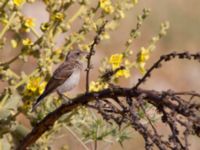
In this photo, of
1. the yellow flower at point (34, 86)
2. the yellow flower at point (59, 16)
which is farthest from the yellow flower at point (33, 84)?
the yellow flower at point (59, 16)

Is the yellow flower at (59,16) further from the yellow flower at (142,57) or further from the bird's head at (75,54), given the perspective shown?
the yellow flower at (142,57)

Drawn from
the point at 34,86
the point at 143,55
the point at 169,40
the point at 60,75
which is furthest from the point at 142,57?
the point at 169,40

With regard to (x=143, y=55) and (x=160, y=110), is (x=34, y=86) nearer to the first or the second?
(x=143, y=55)

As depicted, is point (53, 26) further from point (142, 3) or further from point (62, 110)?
point (142, 3)

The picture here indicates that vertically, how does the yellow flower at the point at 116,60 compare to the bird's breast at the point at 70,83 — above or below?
below

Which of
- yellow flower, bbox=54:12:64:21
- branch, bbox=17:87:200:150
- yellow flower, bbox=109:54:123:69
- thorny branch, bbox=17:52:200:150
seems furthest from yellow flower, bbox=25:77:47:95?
thorny branch, bbox=17:52:200:150

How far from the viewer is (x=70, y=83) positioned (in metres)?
4.70

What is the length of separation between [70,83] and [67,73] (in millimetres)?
65

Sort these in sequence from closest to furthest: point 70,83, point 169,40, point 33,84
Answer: point 33,84 → point 70,83 → point 169,40

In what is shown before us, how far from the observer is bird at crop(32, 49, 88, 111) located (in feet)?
14.5

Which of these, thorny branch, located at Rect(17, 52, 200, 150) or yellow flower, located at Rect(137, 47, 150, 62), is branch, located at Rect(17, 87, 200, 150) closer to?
thorny branch, located at Rect(17, 52, 200, 150)

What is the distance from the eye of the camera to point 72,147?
7066 mm

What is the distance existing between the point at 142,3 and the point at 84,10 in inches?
303

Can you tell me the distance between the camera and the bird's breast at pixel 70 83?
459 cm
